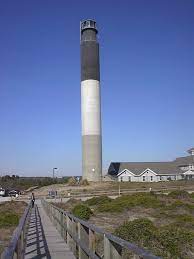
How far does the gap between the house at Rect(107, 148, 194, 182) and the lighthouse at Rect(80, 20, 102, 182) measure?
1727 centimetres

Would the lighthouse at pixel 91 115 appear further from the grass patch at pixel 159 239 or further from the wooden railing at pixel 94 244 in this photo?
the wooden railing at pixel 94 244

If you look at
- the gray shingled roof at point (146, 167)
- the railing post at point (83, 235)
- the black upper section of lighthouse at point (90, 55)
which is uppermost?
the black upper section of lighthouse at point (90, 55)

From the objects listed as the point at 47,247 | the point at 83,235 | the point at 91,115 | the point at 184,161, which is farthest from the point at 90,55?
the point at 83,235

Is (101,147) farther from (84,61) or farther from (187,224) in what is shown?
(187,224)

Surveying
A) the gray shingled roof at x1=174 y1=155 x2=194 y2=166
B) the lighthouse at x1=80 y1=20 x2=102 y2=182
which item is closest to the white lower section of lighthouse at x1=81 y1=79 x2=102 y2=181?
the lighthouse at x1=80 y1=20 x2=102 y2=182

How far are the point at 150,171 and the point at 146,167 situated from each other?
1.68 m

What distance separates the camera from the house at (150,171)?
10069 centimetres

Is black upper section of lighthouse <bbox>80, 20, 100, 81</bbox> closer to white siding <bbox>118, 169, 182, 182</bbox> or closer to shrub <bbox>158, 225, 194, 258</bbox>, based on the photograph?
white siding <bbox>118, 169, 182, 182</bbox>

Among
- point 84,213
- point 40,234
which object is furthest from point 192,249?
point 84,213

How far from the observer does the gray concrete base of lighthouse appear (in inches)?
3255

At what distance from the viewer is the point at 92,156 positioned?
82.8m

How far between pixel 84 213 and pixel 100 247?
14104mm

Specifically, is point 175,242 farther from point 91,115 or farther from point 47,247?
point 91,115

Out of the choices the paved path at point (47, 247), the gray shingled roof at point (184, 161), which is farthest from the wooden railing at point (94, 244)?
the gray shingled roof at point (184, 161)
